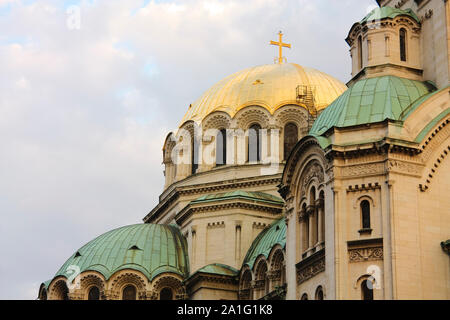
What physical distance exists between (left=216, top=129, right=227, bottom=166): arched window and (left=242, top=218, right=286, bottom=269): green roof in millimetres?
5918

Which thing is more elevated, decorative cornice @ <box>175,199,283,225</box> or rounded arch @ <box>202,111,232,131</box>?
rounded arch @ <box>202,111,232,131</box>

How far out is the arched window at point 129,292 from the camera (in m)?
52.2

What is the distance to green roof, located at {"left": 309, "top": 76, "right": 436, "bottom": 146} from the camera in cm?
3922

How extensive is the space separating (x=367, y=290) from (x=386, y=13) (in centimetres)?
1237

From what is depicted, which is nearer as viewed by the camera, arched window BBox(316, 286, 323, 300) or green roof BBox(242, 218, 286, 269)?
arched window BBox(316, 286, 323, 300)

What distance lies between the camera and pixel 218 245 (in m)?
53.5

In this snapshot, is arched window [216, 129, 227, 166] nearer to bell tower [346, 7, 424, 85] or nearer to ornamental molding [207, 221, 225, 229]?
ornamental molding [207, 221, 225, 229]

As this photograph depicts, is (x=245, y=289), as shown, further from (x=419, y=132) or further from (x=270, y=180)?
(x=419, y=132)

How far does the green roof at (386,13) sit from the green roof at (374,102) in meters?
2.98

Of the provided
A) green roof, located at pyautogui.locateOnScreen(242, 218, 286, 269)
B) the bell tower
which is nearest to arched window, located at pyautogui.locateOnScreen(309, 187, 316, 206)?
the bell tower

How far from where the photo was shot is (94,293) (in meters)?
52.9

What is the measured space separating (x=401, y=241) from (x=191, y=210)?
1928 cm

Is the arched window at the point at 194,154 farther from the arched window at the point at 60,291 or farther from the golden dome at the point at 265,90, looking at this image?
the arched window at the point at 60,291
